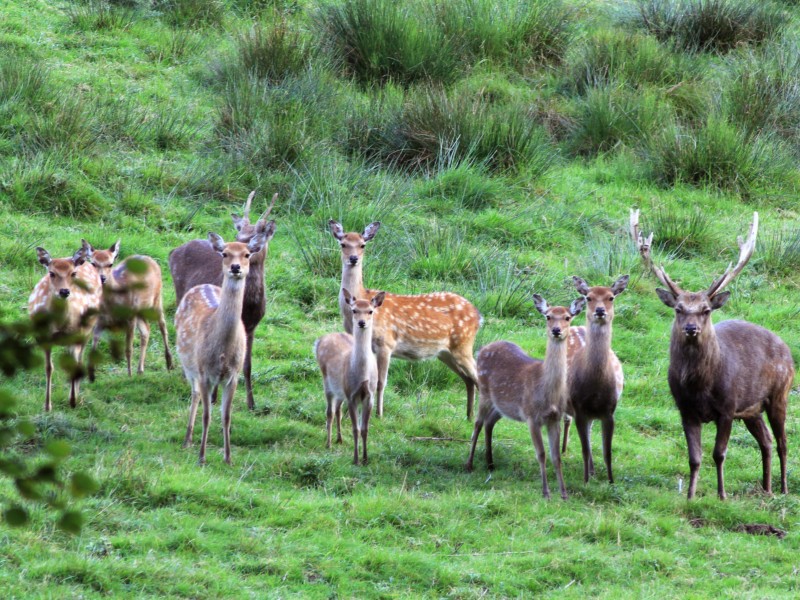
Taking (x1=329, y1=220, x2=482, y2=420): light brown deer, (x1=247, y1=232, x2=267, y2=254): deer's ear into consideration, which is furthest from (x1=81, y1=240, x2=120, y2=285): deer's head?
(x1=329, y1=220, x2=482, y2=420): light brown deer

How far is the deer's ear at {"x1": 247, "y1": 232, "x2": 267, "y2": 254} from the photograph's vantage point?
7577 millimetres

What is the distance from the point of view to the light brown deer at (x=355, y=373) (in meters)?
7.29

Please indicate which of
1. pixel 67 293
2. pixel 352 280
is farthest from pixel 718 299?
pixel 67 293

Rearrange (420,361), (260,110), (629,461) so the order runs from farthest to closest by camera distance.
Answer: (260,110), (420,361), (629,461)

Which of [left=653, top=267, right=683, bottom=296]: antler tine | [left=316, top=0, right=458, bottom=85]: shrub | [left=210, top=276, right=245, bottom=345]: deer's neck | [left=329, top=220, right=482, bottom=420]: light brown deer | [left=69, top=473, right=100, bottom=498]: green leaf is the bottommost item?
[left=329, top=220, right=482, bottom=420]: light brown deer

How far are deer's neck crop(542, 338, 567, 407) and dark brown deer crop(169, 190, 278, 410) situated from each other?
225cm

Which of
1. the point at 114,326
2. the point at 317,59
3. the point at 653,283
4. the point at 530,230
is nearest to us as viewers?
the point at 114,326

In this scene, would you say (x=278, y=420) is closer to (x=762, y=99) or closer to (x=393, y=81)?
(x=393, y=81)

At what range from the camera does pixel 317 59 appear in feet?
46.1

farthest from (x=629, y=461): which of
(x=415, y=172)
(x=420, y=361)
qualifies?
(x=415, y=172)

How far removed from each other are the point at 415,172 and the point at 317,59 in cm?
236

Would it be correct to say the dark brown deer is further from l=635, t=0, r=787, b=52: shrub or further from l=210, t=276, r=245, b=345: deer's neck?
l=635, t=0, r=787, b=52: shrub

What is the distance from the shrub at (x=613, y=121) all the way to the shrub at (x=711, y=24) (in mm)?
2739

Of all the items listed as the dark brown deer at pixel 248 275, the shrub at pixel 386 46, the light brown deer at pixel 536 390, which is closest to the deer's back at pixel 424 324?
the dark brown deer at pixel 248 275
